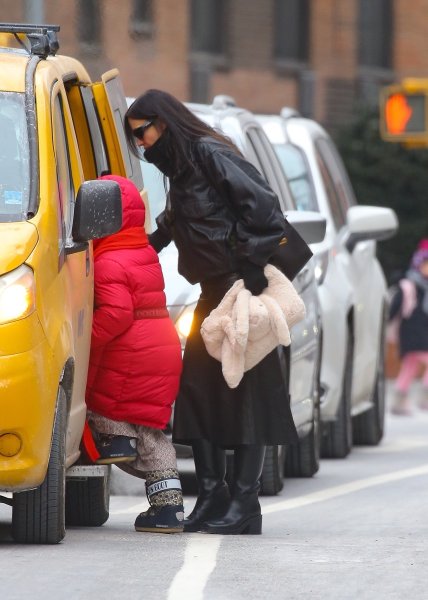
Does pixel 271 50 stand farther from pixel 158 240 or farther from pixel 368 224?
pixel 158 240

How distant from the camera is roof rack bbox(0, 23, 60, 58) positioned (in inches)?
344

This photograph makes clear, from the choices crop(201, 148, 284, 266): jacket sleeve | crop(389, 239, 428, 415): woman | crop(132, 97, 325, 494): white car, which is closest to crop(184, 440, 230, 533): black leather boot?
crop(201, 148, 284, 266): jacket sleeve

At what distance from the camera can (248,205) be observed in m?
8.63

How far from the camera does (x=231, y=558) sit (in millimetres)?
7840

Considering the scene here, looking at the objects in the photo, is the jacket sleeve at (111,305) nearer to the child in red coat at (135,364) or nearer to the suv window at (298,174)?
the child in red coat at (135,364)

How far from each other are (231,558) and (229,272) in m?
1.39

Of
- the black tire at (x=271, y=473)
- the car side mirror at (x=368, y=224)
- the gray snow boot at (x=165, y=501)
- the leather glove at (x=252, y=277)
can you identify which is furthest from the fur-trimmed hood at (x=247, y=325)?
the car side mirror at (x=368, y=224)

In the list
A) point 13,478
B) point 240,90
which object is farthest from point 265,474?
point 240,90

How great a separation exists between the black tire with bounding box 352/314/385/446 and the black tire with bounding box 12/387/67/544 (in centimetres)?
767

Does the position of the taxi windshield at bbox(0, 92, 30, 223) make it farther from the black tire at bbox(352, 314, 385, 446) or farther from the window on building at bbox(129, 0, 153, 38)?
the window on building at bbox(129, 0, 153, 38)

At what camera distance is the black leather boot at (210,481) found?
29.2 feet

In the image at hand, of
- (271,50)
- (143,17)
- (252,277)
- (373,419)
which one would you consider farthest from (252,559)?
(271,50)

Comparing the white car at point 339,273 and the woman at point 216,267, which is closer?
the woman at point 216,267

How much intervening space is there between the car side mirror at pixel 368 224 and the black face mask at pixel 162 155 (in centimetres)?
526
